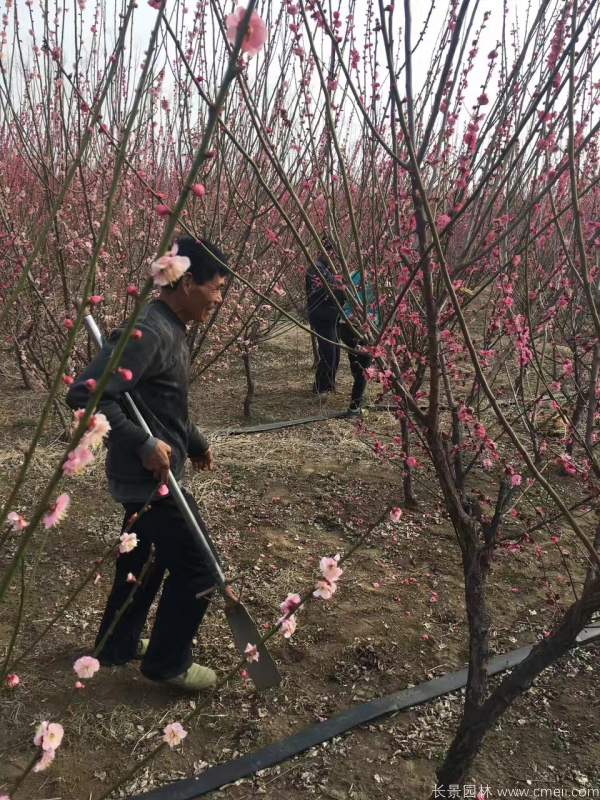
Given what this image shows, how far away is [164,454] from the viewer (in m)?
1.87

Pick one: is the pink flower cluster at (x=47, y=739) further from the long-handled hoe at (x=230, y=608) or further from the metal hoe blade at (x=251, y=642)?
the metal hoe blade at (x=251, y=642)

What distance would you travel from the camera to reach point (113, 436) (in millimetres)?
1915

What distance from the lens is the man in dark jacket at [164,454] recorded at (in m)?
1.85

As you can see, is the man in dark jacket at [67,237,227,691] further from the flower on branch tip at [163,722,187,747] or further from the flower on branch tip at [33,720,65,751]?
the flower on branch tip at [33,720,65,751]

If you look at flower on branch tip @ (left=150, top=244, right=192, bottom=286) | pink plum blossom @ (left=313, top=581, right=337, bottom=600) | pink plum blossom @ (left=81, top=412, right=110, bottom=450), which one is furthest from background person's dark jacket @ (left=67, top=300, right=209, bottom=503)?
flower on branch tip @ (left=150, top=244, right=192, bottom=286)

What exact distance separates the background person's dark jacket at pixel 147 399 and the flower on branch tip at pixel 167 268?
1096mm

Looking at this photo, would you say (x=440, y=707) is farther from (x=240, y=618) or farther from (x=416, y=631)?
(x=240, y=618)

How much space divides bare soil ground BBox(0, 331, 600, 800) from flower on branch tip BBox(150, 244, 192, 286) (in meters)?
0.82

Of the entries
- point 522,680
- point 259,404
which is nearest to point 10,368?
point 259,404

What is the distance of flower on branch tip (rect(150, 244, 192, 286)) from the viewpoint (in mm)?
713

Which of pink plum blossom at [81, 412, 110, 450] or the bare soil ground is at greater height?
pink plum blossom at [81, 412, 110, 450]

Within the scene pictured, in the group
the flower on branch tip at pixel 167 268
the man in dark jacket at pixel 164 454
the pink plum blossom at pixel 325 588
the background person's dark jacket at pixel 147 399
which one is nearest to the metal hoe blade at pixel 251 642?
the man in dark jacket at pixel 164 454

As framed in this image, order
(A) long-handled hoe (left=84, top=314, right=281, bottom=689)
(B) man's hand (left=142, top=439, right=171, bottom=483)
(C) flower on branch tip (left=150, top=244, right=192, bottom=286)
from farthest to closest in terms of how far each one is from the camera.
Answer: (A) long-handled hoe (left=84, top=314, right=281, bottom=689) → (B) man's hand (left=142, top=439, right=171, bottom=483) → (C) flower on branch tip (left=150, top=244, right=192, bottom=286)

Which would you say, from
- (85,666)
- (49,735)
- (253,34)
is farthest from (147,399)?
(253,34)
